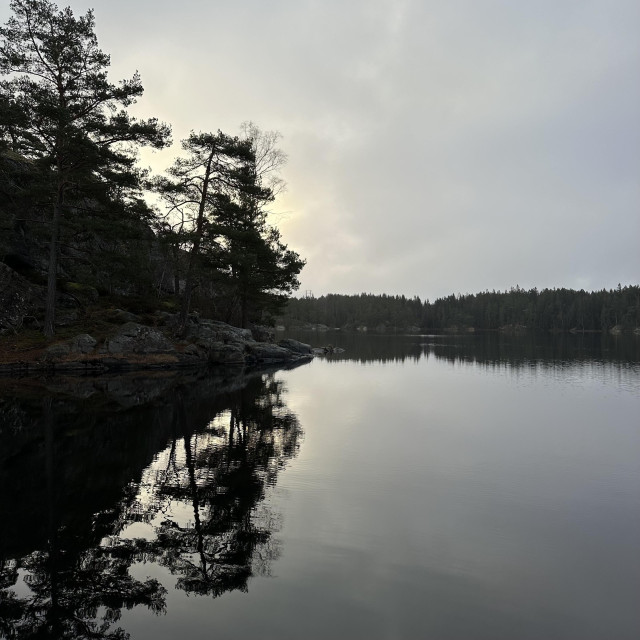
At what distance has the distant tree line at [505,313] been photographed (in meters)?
163

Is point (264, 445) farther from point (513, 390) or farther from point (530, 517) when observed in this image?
point (513, 390)

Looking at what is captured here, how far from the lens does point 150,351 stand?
29.2 meters

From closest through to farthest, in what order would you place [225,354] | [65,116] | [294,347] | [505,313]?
[65,116], [225,354], [294,347], [505,313]

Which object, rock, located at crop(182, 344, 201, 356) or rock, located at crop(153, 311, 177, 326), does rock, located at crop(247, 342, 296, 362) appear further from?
rock, located at crop(153, 311, 177, 326)

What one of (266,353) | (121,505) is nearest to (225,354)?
(266,353)

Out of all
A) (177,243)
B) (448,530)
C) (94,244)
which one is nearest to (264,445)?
(448,530)

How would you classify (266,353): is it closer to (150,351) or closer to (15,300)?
(150,351)

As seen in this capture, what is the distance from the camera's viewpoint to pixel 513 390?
2419cm

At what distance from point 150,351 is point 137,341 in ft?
3.39

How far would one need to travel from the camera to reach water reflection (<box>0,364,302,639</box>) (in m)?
5.45

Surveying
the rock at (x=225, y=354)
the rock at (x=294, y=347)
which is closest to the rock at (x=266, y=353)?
the rock at (x=225, y=354)

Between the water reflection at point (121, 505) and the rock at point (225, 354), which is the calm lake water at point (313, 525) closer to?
the water reflection at point (121, 505)

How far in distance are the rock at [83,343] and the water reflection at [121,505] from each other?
1009 centimetres

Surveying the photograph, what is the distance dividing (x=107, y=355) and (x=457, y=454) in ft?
73.7
